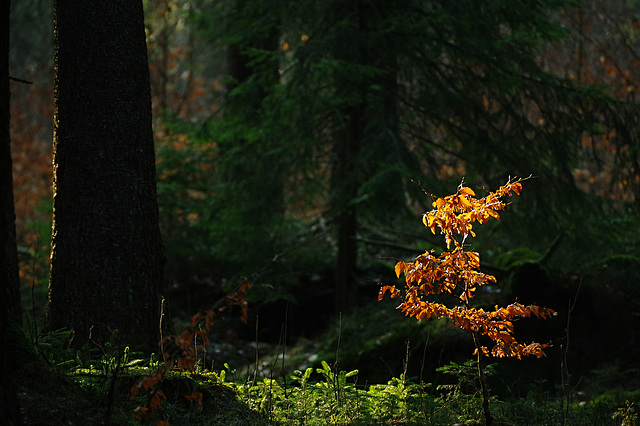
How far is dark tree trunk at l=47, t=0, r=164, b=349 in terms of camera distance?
4.35 metres

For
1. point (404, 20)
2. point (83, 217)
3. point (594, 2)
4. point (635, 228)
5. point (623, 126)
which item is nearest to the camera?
point (83, 217)

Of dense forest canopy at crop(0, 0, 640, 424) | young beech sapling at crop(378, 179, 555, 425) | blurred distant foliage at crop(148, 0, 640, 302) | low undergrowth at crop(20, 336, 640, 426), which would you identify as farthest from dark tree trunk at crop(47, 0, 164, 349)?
blurred distant foliage at crop(148, 0, 640, 302)

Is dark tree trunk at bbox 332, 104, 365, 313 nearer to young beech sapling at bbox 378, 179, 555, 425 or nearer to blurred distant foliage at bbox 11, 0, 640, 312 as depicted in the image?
blurred distant foliage at bbox 11, 0, 640, 312

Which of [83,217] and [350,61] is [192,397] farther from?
[350,61]

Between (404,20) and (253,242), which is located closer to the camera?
(404,20)

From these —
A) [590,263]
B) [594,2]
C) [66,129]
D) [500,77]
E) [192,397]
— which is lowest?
[192,397]

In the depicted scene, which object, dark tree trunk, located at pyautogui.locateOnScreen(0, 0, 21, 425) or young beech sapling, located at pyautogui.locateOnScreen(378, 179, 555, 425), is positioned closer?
dark tree trunk, located at pyautogui.locateOnScreen(0, 0, 21, 425)

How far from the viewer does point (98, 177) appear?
4352mm

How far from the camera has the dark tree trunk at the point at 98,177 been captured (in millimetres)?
4348

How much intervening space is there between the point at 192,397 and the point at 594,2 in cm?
1685

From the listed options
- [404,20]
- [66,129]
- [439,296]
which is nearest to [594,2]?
[404,20]

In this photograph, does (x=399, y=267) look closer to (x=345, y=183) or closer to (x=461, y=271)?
(x=461, y=271)

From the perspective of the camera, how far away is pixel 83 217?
4348 millimetres

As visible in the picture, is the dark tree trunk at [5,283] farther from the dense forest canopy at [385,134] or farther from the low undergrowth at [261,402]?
the dense forest canopy at [385,134]
